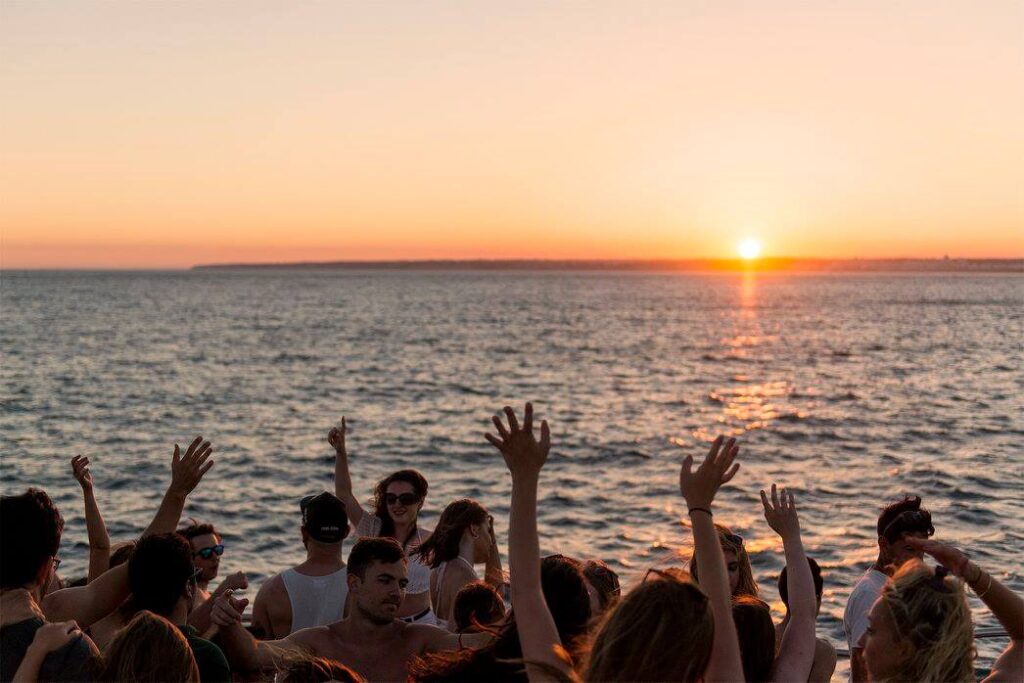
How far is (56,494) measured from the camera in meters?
22.1

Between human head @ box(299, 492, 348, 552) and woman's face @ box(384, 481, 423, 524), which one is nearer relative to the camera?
human head @ box(299, 492, 348, 552)

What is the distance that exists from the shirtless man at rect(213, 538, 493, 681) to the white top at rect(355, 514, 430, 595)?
1187 mm

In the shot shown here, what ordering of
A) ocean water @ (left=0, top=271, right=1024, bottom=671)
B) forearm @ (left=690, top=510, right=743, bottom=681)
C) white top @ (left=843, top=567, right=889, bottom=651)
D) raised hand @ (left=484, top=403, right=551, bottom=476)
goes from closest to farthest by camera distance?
forearm @ (left=690, top=510, right=743, bottom=681), raised hand @ (left=484, top=403, right=551, bottom=476), white top @ (left=843, top=567, right=889, bottom=651), ocean water @ (left=0, top=271, right=1024, bottom=671)

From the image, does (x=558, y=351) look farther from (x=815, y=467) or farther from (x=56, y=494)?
(x=56, y=494)

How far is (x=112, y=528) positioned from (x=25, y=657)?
16.9 meters

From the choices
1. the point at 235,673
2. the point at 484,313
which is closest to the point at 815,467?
the point at 235,673

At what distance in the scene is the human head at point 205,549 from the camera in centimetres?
622

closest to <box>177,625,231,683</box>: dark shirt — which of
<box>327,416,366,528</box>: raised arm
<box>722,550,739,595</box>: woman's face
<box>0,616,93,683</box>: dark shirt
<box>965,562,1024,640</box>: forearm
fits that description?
<box>0,616,93,683</box>: dark shirt

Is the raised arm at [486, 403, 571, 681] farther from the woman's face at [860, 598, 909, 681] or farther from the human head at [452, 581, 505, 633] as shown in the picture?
the human head at [452, 581, 505, 633]

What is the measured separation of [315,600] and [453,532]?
42.5 inches

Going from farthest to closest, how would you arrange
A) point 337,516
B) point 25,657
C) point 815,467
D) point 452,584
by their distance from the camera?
point 815,467, point 452,584, point 337,516, point 25,657

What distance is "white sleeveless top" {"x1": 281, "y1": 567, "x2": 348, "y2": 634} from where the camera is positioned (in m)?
6.70

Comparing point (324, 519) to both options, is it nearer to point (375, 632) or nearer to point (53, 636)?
point (375, 632)

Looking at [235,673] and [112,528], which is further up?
[235,673]
